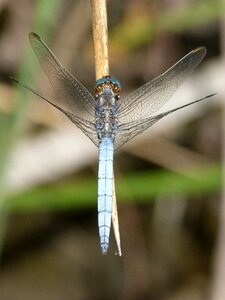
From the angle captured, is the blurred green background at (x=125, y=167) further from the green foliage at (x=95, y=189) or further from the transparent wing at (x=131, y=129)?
the transparent wing at (x=131, y=129)

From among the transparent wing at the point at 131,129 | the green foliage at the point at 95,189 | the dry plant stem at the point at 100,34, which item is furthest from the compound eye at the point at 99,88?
the green foliage at the point at 95,189

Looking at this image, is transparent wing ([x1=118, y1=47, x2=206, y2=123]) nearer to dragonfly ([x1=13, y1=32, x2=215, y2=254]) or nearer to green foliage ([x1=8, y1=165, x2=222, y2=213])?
dragonfly ([x1=13, y1=32, x2=215, y2=254])

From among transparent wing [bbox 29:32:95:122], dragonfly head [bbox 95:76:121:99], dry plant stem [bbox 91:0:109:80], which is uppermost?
dragonfly head [bbox 95:76:121:99]

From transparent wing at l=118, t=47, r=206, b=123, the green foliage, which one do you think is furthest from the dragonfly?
the green foliage

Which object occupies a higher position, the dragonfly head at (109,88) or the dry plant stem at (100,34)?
the dragonfly head at (109,88)

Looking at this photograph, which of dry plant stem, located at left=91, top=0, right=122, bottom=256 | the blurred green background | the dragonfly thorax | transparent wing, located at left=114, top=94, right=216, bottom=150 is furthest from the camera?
the blurred green background

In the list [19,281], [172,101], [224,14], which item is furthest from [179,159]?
[19,281]

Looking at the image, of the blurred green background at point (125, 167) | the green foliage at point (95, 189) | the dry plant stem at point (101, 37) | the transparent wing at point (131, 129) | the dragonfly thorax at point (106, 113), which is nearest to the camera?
the dry plant stem at point (101, 37)
